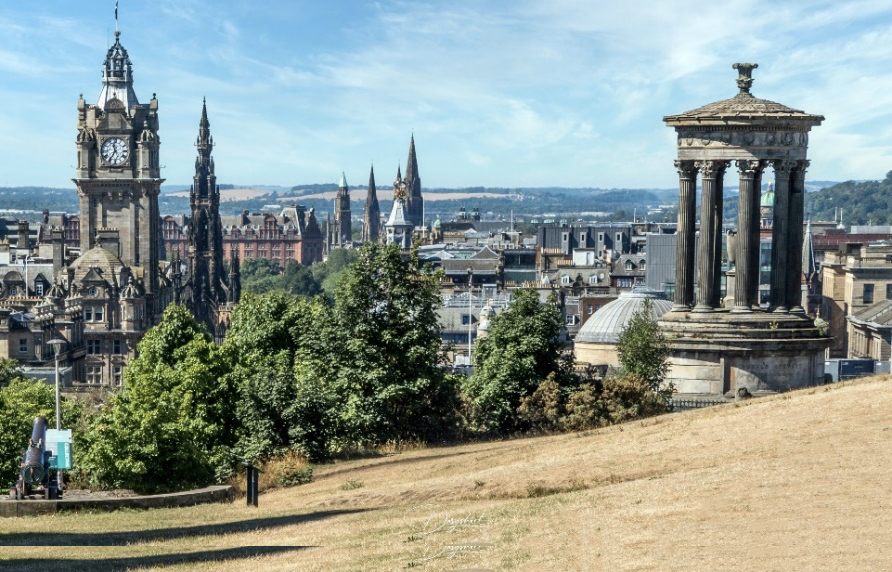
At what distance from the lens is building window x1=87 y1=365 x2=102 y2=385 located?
146 m

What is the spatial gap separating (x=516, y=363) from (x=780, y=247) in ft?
30.2

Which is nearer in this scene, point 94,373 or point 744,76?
point 744,76

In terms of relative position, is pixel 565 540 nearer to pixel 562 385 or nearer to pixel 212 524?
pixel 212 524

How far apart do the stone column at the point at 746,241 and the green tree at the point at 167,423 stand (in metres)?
16.9

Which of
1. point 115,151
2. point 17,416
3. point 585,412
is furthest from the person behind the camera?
point 115,151

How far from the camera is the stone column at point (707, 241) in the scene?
55.6 metres

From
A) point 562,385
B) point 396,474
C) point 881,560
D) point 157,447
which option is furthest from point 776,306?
point 881,560

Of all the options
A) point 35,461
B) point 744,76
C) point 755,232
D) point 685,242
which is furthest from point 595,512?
point 744,76

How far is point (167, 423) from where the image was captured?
2194 inches

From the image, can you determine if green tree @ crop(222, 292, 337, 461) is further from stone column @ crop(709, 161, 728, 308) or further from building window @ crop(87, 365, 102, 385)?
building window @ crop(87, 365, 102, 385)

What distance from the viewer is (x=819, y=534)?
3020 centimetres

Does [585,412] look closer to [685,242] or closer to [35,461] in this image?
[685,242]

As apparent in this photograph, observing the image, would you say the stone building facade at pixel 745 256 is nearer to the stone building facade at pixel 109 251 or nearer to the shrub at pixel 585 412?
the shrub at pixel 585 412

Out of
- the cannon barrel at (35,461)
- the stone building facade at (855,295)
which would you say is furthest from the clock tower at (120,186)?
the cannon barrel at (35,461)
